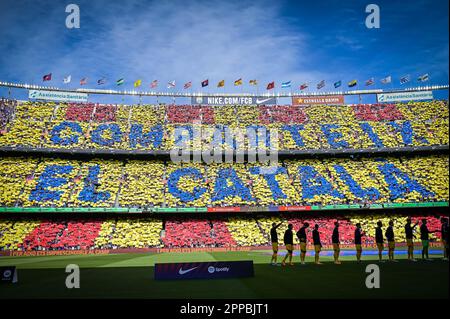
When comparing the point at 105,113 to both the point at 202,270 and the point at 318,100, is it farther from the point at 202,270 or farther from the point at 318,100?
the point at 202,270

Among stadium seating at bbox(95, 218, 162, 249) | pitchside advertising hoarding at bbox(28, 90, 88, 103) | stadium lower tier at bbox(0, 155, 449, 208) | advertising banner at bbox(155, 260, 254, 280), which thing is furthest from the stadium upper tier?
advertising banner at bbox(155, 260, 254, 280)

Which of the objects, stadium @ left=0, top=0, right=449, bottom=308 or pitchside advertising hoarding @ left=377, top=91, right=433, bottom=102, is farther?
pitchside advertising hoarding @ left=377, top=91, right=433, bottom=102

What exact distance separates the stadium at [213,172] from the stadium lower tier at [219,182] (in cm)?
20

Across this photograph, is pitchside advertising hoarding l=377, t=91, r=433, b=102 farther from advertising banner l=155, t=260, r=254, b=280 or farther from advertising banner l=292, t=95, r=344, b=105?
advertising banner l=155, t=260, r=254, b=280

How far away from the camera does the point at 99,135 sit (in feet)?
160

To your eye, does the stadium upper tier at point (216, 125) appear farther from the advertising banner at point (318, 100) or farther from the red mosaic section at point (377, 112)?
the advertising banner at point (318, 100)

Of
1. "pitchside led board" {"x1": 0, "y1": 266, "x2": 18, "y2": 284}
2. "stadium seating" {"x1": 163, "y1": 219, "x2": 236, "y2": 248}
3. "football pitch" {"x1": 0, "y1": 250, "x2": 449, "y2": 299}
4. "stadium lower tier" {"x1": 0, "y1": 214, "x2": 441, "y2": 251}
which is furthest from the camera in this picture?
"stadium seating" {"x1": 163, "y1": 219, "x2": 236, "y2": 248}

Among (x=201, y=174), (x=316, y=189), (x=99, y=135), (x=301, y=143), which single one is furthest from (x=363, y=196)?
(x=99, y=135)

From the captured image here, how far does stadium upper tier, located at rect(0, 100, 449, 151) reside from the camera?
156 feet

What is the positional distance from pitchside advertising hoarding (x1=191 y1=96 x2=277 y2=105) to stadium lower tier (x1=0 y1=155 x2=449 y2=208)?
12.6 m

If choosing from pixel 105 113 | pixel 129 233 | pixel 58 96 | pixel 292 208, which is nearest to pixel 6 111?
pixel 58 96

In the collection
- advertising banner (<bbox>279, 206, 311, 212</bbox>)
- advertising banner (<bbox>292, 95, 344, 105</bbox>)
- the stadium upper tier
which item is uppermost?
advertising banner (<bbox>292, 95, 344, 105</bbox>)
